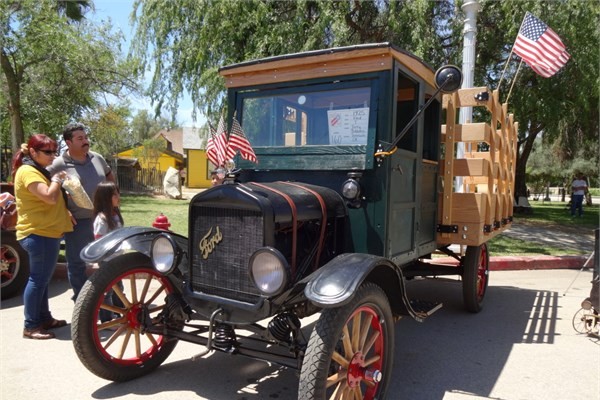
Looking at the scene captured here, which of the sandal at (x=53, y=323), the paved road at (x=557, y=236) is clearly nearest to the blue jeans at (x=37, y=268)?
the sandal at (x=53, y=323)

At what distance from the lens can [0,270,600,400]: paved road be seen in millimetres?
3262

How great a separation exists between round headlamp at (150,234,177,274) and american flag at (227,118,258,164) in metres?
0.94

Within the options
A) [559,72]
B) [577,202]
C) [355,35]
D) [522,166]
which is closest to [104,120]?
[355,35]

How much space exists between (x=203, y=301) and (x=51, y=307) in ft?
9.47

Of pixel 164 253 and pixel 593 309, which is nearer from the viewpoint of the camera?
pixel 164 253

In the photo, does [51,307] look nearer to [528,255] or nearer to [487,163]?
[487,163]

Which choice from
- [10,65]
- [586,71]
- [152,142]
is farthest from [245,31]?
[152,142]

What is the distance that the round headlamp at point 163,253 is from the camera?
10.4 ft

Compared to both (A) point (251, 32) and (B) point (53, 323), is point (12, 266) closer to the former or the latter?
(B) point (53, 323)

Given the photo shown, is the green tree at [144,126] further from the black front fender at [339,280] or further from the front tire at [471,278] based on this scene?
the black front fender at [339,280]

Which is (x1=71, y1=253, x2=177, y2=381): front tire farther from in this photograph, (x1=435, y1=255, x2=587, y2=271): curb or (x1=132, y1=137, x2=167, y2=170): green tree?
(x1=132, y1=137, x2=167, y2=170): green tree

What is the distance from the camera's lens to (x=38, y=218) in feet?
13.0

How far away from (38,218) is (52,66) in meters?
14.5

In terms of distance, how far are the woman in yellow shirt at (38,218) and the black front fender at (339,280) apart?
2.47 metres
